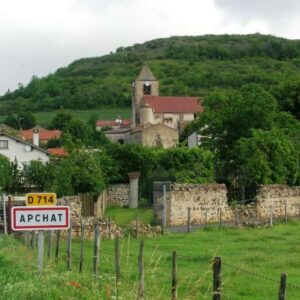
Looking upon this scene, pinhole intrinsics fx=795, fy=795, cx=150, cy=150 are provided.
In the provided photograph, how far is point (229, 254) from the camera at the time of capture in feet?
80.0

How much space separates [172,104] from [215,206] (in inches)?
4244

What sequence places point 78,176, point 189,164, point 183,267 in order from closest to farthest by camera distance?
point 183,267 < point 78,176 < point 189,164

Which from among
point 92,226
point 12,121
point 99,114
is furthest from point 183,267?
point 99,114

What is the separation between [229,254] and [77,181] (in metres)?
24.9

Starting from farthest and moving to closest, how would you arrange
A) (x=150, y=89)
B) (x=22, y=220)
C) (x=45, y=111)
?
(x=45, y=111)
(x=150, y=89)
(x=22, y=220)

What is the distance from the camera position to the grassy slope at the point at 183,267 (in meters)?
12.4

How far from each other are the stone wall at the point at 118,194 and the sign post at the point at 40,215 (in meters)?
44.6

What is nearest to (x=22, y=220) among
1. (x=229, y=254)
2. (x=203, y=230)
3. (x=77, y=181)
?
(x=229, y=254)

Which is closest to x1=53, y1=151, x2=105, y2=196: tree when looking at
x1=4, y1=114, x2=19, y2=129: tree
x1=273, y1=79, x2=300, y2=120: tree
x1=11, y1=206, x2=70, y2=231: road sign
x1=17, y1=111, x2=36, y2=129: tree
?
x1=273, y1=79, x2=300, y2=120: tree

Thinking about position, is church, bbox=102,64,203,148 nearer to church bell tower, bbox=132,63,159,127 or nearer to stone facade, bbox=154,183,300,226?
church bell tower, bbox=132,63,159,127

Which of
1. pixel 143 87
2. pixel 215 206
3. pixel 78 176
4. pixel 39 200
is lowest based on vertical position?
pixel 215 206

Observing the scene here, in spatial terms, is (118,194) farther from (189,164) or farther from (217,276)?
(217,276)

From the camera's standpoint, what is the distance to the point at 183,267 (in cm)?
2117

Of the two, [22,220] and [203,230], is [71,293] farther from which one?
[203,230]
